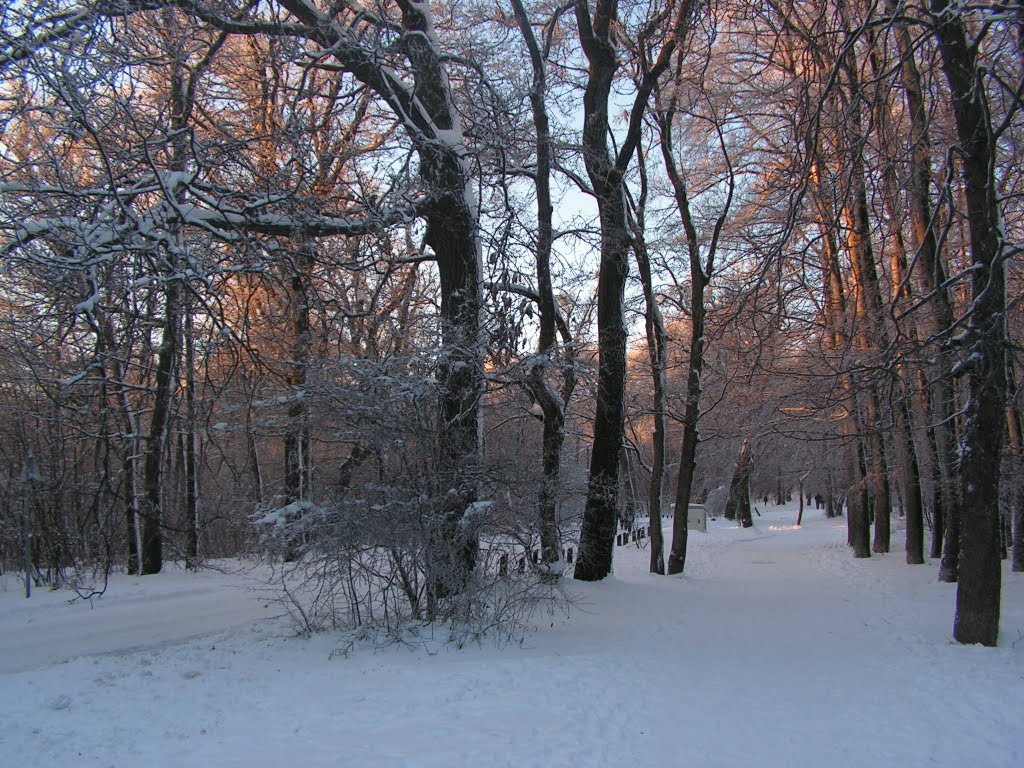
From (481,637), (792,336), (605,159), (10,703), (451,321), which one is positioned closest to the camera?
(10,703)

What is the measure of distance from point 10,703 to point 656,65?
42.9ft

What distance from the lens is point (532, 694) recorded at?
5.77m

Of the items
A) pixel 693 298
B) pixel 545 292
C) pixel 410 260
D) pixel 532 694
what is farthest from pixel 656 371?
pixel 532 694

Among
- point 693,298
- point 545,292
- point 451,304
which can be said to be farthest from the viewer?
point 693,298

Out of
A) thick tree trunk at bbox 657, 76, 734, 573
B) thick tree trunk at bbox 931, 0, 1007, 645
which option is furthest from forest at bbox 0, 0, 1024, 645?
thick tree trunk at bbox 657, 76, 734, 573

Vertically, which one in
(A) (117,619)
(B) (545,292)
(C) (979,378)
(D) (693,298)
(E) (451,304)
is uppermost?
(D) (693,298)

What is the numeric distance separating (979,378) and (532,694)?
18.5 ft

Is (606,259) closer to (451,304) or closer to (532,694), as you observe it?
(451,304)

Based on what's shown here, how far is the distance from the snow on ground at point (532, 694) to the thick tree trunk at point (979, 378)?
611mm

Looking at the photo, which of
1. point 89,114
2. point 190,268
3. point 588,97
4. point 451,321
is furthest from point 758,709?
point 588,97

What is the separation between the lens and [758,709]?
5.76 m

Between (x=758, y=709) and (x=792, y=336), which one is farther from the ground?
(x=792, y=336)

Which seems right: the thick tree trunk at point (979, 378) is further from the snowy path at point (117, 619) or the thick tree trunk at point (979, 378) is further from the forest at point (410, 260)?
the snowy path at point (117, 619)

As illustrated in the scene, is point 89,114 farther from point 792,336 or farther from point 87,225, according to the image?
point 792,336
